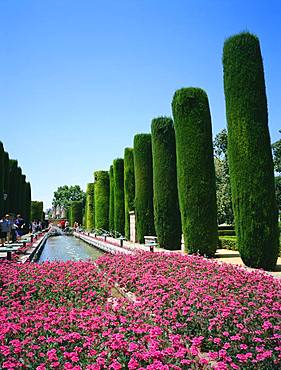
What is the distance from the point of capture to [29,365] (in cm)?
333

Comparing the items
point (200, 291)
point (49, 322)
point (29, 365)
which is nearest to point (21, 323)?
point (49, 322)

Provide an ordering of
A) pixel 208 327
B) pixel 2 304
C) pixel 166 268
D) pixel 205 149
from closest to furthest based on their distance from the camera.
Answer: pixel 208 327 → pixel 2 304 → pixel 166 268 → pixel 205 149

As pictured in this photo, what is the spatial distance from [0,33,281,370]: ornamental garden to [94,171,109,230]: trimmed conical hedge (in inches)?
716

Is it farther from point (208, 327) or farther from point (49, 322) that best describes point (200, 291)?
point (49, 322)

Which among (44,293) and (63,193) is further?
(63,193)

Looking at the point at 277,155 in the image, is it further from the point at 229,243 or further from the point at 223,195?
the point at 229,243

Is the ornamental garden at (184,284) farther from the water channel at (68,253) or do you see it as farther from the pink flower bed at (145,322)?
the water channel at (68,253)

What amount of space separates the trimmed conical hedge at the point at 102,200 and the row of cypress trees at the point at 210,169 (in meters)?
14.2

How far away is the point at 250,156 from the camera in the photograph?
10727 mm

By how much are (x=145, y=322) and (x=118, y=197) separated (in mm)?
24380

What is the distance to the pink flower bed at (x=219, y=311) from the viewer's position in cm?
362

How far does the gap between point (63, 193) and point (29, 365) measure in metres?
108

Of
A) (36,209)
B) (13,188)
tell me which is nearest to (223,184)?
(13,188)

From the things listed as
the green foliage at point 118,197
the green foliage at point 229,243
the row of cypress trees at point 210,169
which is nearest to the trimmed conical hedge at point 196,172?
the row of cypress trees at point 210,169
